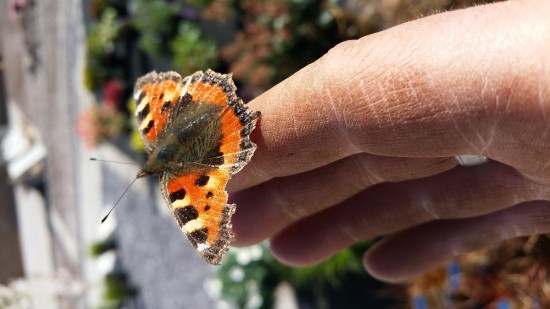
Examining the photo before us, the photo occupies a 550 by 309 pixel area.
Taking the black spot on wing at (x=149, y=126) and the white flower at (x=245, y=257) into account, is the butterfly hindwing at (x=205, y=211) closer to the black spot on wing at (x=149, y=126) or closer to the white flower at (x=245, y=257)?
the black spot on wing at (x=149, y=126)

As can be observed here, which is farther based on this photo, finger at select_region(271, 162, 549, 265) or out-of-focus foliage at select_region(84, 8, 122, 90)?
out-of-focus foliage at select_region(84, 8, 122, 90)

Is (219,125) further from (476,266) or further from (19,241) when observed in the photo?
(19,241)

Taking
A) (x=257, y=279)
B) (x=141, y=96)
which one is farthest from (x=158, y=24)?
(x=141, y=96)

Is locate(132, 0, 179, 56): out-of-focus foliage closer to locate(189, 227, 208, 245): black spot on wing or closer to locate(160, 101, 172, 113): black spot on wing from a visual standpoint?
locate(160, 101, 172, 113): black spot on wing

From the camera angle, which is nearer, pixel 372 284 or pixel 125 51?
pixel 372 284

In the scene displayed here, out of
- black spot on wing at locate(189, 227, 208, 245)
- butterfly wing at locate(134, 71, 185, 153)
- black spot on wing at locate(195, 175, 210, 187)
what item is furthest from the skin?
butterfly wing at locate(134, 71, 185, 153)

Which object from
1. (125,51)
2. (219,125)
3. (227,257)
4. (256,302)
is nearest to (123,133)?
(125,51)
